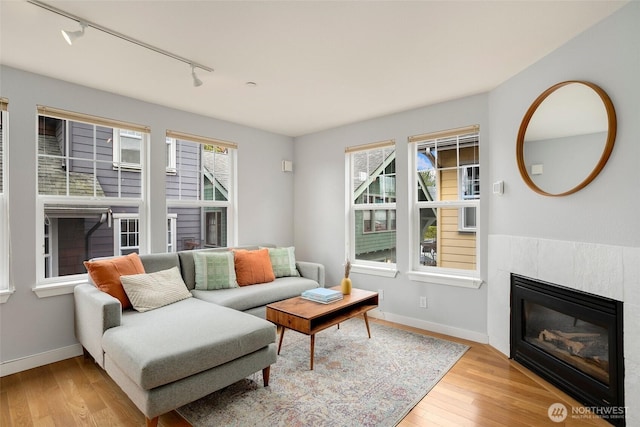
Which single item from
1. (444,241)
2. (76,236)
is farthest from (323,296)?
(76,236)

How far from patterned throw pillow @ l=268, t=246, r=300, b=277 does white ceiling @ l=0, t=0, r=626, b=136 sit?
1.79 m

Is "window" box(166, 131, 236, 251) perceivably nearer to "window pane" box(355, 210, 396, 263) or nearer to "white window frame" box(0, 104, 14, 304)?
"white window frame" box(0, 104, 14, 304)

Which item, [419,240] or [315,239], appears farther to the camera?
[315,239]

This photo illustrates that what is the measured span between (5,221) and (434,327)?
400 cm

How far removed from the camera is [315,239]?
457 centimetres

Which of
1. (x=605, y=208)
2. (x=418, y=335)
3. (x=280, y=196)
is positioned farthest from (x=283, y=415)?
(x=280, y=196)

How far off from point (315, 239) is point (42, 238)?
9.62 ft

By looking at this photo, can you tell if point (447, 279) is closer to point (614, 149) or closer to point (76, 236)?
point (614, 149)

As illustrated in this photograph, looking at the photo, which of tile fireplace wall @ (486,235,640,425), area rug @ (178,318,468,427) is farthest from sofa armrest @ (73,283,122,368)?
tile fireplace wall @ (486,235,640,425)

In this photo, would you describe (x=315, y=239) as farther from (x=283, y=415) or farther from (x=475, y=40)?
(x=475, y=40)

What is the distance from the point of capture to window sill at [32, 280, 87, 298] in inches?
106

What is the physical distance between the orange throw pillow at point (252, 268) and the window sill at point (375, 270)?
1.05 metres

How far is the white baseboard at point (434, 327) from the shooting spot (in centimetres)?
318

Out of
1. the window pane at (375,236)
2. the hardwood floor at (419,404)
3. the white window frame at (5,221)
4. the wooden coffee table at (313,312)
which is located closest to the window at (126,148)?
the white window frame at (5,221)
